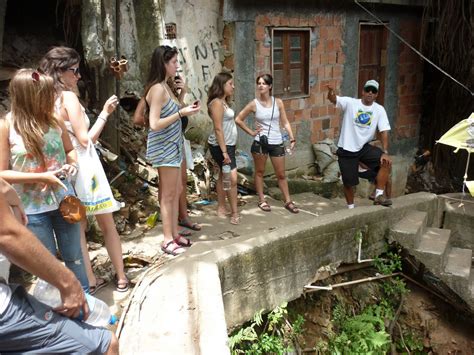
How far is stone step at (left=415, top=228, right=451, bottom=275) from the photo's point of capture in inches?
195

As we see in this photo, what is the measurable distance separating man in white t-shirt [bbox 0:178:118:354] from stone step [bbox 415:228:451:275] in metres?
3.83

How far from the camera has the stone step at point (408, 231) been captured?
16.6 feet

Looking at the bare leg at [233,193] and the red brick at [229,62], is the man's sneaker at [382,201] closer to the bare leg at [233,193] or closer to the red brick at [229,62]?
the bare leg at [233,193]

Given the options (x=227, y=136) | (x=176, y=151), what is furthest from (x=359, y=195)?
(x=176, y=151)

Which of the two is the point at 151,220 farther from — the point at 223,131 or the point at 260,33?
the point at 260,33

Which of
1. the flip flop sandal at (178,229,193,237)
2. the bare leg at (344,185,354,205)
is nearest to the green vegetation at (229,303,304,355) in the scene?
the flip flop sandal at (178,229,193,237)

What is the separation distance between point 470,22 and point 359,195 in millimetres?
4072

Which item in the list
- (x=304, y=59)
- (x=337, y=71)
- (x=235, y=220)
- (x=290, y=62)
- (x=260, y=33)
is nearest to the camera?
(x=235, y=220)

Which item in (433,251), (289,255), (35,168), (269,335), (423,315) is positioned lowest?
(423,315)

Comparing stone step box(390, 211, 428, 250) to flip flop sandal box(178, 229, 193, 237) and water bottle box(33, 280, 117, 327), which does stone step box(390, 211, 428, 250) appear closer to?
flip flop sandal box(178, 229, 193, 237)

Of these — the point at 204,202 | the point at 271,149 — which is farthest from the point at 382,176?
the point at 204,202

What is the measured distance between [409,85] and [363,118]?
5.61 metres

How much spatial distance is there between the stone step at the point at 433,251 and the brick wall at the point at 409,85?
549cm

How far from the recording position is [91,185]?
3307mm
